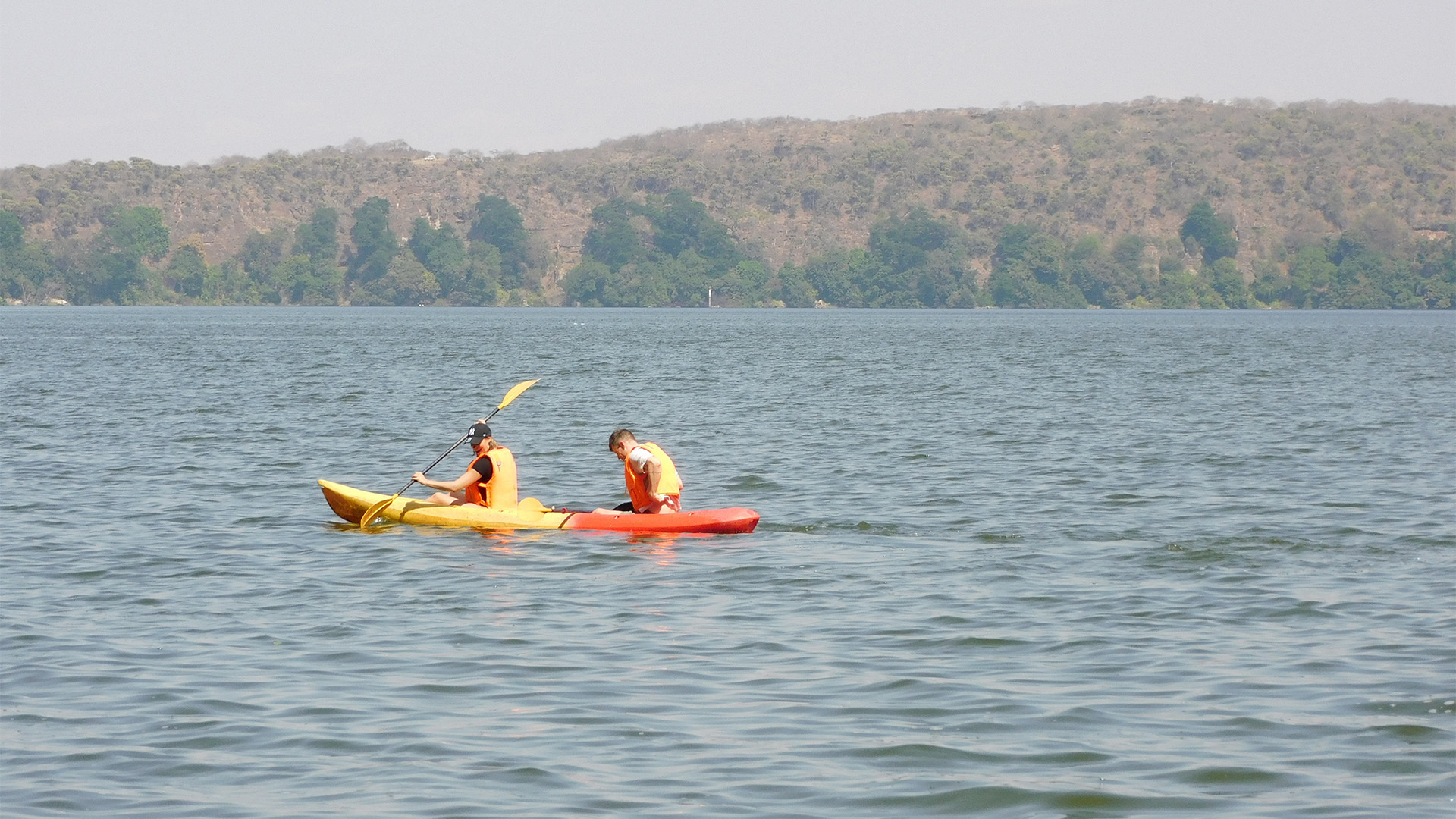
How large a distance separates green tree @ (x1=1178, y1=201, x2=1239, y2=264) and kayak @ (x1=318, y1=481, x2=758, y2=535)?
160333mm

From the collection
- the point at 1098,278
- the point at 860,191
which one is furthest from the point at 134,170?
the point at 1098,278

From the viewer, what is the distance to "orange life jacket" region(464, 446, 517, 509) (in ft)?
57.7

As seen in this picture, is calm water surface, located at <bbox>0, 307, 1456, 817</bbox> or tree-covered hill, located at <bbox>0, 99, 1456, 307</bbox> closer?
calm water surface, located at <bbox>0, 307, 1456, 817</bbox>

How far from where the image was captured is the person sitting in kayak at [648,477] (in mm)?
16984

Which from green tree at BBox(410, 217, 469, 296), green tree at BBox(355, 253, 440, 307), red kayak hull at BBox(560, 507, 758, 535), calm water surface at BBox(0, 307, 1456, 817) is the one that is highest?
green tree at BBox(410, 217, 469, 296)

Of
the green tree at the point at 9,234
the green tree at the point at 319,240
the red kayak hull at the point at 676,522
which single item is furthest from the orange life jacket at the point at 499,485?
the green tree at the point at 9,234

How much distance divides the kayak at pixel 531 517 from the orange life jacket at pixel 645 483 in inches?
7.7

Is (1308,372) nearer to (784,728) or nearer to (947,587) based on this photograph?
(947,587)

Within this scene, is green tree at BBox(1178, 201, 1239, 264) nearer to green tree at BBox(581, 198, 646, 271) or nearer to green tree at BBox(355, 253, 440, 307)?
green tree at BBox(581, 198, 646, 271)

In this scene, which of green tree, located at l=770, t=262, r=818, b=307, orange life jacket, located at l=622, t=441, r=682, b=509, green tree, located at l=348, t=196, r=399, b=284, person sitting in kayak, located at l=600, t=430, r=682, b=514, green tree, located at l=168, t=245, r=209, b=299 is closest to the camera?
person sitting in kayak, located at l=600, t=430, r=682, b=514

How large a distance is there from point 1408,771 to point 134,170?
670 ft

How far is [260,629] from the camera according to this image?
12.6m

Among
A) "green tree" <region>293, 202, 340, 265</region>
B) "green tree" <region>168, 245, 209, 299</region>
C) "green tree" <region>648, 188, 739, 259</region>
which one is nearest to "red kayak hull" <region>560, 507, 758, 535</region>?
"green tree" <region>648, 188, 739, 259</region>

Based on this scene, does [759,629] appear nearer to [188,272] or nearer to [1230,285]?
[1230,285]
